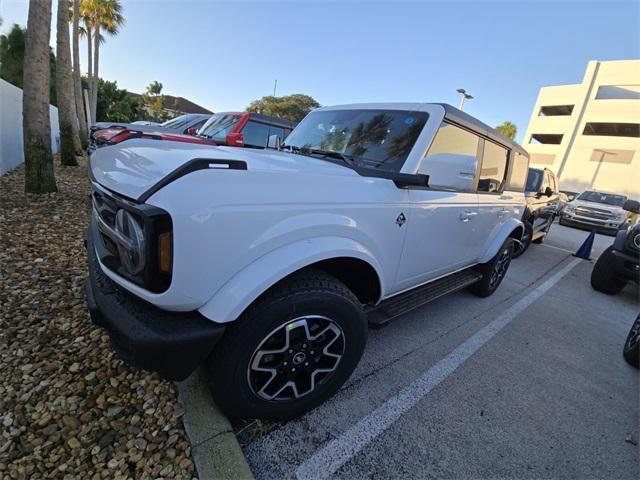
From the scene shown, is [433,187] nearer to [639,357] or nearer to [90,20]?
[639,357]

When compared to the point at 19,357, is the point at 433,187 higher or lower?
higher

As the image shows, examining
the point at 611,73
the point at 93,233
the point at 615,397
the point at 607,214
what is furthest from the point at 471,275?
the point at 611,73

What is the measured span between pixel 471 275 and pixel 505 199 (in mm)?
965

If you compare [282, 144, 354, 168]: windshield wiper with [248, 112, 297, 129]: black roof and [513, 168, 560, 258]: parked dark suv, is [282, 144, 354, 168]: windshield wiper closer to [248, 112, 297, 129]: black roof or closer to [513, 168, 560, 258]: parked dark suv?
[248, 112, 297, 129]: black roof

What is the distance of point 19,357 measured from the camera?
7.14 feet

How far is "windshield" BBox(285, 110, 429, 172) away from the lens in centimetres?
242

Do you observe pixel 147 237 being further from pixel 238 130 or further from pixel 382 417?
pixel 238 130

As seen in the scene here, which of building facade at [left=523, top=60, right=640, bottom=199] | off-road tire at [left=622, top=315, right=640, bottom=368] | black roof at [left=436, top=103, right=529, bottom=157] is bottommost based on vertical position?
off-road tire at [left=622, top=315, right=640, bottom=368]

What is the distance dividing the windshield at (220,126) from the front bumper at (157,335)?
19.2 feet

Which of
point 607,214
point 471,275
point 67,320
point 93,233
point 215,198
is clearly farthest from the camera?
point 607,214

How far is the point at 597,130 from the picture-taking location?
1299 inches

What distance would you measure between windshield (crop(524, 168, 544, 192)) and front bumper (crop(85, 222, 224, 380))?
7581mm

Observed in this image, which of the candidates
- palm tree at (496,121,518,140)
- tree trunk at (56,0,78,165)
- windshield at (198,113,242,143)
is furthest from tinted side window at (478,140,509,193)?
palm tree at (496,121,518,140)

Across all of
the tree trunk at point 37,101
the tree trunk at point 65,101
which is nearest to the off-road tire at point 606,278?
the tree trunk at point 37,101
